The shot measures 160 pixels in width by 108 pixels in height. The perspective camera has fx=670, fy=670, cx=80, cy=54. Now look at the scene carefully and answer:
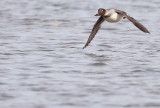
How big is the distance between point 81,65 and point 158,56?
5.92 feet

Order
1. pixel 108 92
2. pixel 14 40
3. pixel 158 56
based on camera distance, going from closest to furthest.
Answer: pixel 108 92
pixel 158 56
pixel 14 40

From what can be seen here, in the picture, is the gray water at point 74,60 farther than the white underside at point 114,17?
No

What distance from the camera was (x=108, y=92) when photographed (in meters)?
10.0

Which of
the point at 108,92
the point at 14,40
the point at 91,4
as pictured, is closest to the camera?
the point at 108,92

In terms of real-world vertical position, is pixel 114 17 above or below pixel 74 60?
above

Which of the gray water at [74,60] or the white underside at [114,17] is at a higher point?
the white underside at [114,17]

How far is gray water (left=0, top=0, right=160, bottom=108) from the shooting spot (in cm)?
966

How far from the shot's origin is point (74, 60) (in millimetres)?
13180

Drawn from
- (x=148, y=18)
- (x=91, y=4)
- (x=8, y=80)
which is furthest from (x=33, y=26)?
(x=8, y=80)

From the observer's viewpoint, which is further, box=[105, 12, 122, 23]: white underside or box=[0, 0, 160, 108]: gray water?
box=[105, 12, 122, 23]: white underside

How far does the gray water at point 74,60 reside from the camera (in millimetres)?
9664

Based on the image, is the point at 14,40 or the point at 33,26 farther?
the point at 33,26

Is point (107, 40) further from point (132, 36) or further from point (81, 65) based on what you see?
point (81, 65)

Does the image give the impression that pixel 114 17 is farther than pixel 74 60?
No
